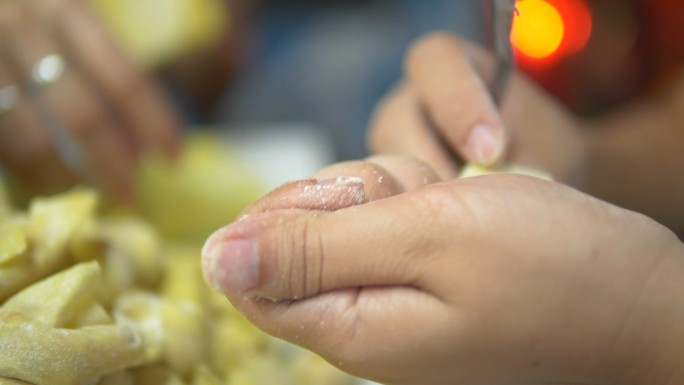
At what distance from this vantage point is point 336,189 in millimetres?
336

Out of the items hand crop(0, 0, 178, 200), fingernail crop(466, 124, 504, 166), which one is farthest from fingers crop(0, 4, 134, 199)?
fingernail crop(466, 124, 504, 166)

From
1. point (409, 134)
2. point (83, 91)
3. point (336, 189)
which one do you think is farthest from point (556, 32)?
point (336, 189)

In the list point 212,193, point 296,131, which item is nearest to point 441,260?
point 212,193

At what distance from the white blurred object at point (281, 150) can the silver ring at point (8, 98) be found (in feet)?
1.01

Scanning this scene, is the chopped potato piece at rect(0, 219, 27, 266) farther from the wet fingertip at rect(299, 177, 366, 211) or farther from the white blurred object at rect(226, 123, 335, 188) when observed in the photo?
the white blurred object at rect(226, 123, 335, 188)

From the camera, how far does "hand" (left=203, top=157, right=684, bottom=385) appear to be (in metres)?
0.29

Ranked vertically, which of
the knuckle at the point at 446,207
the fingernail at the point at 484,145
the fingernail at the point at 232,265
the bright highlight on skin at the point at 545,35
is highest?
the bright highlight on skin at the point at 545,35

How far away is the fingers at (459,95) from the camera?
49cm

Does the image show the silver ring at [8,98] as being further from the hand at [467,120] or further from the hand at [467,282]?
the hand at [467,282]

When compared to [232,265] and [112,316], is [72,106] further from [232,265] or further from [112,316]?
[232,265]

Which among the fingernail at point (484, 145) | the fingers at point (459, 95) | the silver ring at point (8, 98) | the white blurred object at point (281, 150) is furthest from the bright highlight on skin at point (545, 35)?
the silver ring at point (8, 98)

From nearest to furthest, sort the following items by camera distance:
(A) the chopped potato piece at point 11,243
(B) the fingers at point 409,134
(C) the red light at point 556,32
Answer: (A) the chopped potato piece at point 11,243 < (B) the fingers at point 409,134 < (C) the red light at point 556,32

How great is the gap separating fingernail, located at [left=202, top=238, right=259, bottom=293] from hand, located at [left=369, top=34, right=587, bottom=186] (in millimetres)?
245

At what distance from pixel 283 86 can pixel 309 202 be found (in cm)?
92
